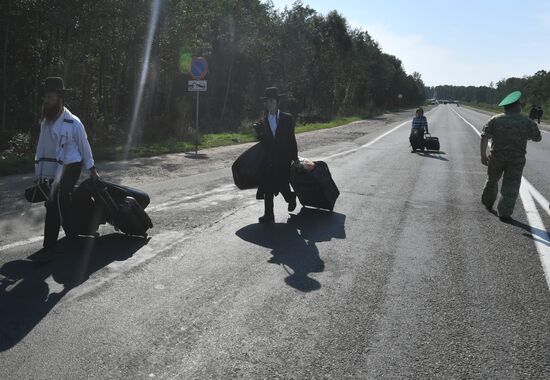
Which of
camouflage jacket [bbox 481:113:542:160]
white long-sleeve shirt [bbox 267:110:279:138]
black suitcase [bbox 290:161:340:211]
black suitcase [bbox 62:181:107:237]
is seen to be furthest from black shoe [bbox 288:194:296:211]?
camouflage jacket [bbox 481:113:542:160]

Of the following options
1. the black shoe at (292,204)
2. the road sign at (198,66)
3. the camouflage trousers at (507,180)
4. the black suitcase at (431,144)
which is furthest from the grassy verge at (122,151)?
the camouflage trousers at (507,180)

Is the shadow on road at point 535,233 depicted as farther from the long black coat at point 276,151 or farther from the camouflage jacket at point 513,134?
the long black coat at point 276,151

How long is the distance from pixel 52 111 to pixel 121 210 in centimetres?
125

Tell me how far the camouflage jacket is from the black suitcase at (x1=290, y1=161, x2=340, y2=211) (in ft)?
8.52

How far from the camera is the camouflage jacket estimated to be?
724cm

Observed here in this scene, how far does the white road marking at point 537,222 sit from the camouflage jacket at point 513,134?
97 cm

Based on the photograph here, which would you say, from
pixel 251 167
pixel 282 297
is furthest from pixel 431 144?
pixel 282 297

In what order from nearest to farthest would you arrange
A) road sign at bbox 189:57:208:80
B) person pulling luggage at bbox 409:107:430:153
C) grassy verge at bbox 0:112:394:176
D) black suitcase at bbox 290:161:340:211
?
black suitcase at bbox 290:161:340:211, grassy verge at bbox 0:112:394:176, road sign at bbox 189:57:208:80, person pulling luggage at bbox 409:107:430:153

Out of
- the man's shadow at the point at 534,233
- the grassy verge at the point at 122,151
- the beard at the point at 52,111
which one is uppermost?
the beard at the point at 52,111

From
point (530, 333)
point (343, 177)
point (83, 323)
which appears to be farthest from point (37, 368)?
point (343, 177)

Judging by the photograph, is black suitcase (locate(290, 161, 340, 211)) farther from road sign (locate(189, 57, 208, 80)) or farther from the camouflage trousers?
road sign (locate(189, 57, 208, 80))

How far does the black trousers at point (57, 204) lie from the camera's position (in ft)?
15.6

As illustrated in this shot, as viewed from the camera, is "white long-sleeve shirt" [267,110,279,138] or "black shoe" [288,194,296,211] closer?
"white long-sleeve shirt" [267,110,279,138]

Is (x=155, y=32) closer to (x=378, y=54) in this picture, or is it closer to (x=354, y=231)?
(x=354, y=231)
